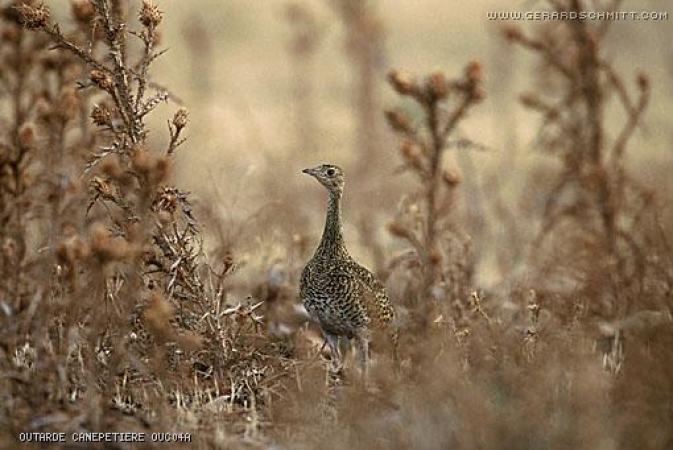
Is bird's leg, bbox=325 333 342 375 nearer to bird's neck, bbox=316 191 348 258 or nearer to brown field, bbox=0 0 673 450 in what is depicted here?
brown field, bbox=0 0 673 450

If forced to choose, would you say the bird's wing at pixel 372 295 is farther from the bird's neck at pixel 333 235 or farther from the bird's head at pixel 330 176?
the bird's head at pixel 330 176

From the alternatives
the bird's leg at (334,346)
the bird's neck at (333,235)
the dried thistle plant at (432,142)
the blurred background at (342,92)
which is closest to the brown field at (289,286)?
the dried thistle plant at (432,142)

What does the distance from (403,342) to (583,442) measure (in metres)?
3.01

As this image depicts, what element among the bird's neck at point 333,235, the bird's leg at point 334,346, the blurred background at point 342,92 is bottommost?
the bird's leg at point 334,346

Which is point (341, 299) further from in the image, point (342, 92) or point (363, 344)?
point (342, 92)

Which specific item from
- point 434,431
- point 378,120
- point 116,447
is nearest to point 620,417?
point 434,431

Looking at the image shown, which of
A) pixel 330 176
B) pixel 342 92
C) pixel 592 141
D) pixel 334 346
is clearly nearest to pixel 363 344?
pixel 334 346

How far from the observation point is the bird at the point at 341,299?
653 centimetres

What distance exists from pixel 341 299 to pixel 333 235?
0.49 metres

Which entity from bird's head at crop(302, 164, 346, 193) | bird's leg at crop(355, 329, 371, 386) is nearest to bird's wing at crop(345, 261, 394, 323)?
bird's leg at crop(355, 329, 371, 386)

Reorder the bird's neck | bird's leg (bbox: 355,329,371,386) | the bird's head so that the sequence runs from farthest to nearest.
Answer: the bird's head < the bird's neck < bird's leg (bbox: 355,329,371,386)

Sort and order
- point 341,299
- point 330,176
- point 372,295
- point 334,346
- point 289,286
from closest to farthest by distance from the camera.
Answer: point 341,299, point 372,295, point 334,346, point 330,176, point 289,286

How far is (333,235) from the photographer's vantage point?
6.87m

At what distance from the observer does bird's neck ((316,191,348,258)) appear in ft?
22.4
